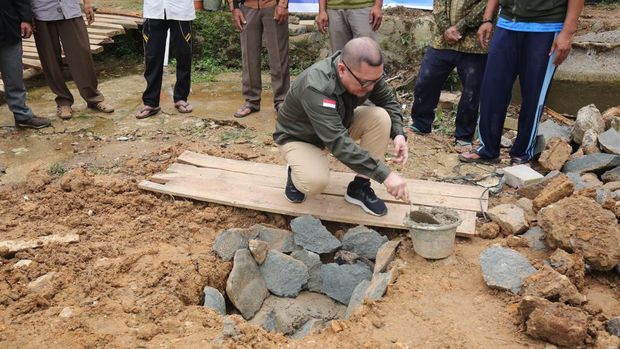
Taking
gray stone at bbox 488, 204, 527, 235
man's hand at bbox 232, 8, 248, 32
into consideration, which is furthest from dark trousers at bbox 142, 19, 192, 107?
gray stone at bbox 488, 204, 527, 235

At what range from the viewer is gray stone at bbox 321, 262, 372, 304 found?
10.9 feet

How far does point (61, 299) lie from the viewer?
301 cm

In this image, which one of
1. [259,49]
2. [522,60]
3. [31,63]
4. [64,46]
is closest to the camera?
[522,60]

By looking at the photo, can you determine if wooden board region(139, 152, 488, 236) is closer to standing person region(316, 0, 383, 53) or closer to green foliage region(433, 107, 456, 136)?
green foliage region(433, 107, 456, 136)

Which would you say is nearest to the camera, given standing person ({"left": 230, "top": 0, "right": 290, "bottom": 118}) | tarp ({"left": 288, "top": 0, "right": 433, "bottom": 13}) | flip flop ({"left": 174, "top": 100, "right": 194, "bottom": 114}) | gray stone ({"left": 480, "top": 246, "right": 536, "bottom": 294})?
gray stone ({"left": 480, "top": 246, "right": 536, "bottom": 294})

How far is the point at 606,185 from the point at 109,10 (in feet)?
22.4

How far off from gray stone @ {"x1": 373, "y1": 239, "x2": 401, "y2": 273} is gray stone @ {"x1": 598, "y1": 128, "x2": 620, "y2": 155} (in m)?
2.02

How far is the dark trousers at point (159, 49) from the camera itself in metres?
5.17

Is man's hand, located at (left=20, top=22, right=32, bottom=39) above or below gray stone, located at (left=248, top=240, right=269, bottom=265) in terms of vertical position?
above

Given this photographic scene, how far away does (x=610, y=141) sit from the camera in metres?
4.29

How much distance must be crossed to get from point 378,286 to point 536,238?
1048 mm

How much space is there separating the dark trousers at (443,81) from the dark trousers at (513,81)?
0.32m

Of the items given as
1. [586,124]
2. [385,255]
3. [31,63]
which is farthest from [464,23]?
[31,63]

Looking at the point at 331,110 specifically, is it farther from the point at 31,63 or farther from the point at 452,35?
the point at 31,63
